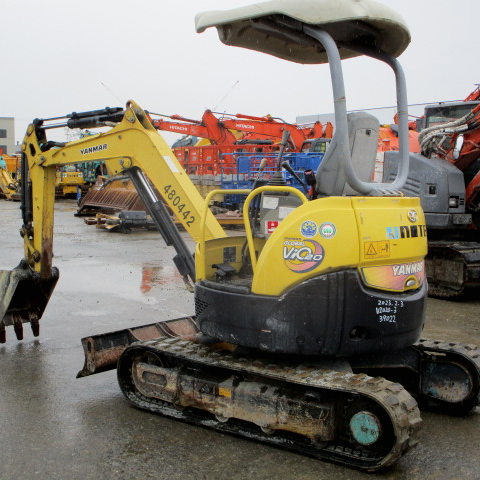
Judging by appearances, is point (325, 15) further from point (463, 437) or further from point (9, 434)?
point (9, 434)

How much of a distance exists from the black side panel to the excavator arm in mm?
841

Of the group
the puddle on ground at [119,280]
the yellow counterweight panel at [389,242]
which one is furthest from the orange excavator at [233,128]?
the yellow counterweight panel at [389,242]

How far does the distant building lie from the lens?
9369 cm

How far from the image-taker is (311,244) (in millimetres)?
3799

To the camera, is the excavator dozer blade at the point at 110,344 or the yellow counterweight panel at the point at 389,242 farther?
the excavator dozer blade at the point at 110,344

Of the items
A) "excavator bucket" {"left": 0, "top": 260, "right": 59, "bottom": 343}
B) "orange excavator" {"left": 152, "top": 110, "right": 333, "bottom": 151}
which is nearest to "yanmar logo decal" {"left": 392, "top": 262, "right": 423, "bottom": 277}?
"excavator bucket" {"left": 0, "top": 260, "right": 59, "bottom": 343}

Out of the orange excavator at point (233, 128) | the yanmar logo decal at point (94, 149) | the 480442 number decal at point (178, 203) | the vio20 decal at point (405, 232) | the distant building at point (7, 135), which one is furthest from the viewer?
the distant building at point (7, 135)

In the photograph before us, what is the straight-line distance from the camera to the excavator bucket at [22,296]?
19.9 feet

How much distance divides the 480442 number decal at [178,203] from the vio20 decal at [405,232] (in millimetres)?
1838

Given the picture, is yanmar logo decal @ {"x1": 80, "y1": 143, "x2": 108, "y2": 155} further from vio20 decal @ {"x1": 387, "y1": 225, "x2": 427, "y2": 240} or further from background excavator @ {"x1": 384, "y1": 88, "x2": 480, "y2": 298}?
background excavator @ {"x1": 384, "y1": 88, "x2": 480, "y2": 298}

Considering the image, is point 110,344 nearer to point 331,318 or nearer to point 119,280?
point 331,318

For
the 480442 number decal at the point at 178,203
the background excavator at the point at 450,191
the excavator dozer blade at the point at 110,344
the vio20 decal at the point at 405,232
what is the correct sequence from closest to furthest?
1. the vio20 decal at the point at 405,232
2. the excavator dozer blade at the point at 110,344
3. the 480442 number decal at the point at 178,203
4. the background excavator at the point at 450,191

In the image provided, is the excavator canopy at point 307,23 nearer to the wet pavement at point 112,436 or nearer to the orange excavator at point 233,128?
the wet pavement at point 112,436

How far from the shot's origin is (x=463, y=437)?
423cm
